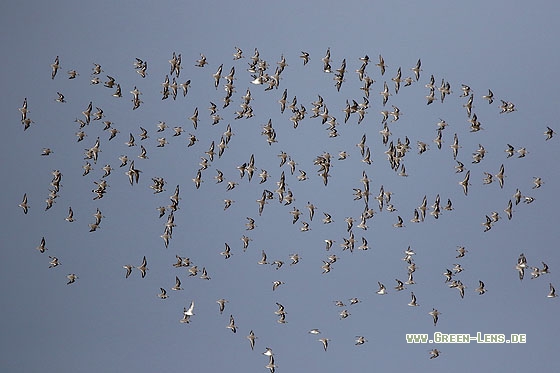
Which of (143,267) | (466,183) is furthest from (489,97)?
(143,267)

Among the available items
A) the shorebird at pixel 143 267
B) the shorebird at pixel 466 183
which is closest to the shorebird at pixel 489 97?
the shorebird at pixel 466 183

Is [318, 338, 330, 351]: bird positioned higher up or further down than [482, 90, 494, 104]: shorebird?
further down

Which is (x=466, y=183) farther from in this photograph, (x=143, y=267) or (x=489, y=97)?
(x=143, y=267)

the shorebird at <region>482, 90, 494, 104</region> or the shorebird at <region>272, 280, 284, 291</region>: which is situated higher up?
the shorebird at <region>482, 90, 494, 104</region>

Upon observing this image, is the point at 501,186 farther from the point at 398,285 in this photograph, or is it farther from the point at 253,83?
the point at 253,83

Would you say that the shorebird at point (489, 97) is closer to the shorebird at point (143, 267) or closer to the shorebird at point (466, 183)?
the shorebird at point (466, 183)

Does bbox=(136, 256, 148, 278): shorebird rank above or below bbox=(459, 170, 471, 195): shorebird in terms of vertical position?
below

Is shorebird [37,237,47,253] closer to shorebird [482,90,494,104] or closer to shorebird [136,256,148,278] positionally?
shorebird [136,256,148,278]

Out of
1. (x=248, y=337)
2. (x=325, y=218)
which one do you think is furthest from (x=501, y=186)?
(x=248, y=337)

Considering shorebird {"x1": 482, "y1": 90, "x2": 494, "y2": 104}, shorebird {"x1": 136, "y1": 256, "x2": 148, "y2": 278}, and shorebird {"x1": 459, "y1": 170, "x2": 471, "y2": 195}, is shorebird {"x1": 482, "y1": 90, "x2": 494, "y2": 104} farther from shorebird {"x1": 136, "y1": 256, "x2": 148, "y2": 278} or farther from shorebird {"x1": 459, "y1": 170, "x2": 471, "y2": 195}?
shorebird {"x1": 136, "y1": 256, "x2": 148, "y2": 278}

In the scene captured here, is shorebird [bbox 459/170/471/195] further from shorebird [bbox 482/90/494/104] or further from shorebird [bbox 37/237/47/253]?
shorebird [bbox 37/237/47/253]

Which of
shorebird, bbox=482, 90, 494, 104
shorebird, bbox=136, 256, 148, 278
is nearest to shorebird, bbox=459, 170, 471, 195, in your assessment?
shorebird, bbox=482, 90, 494, 104

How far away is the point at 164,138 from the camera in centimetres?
7219

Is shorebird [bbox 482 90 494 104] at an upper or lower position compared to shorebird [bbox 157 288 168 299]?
upper
